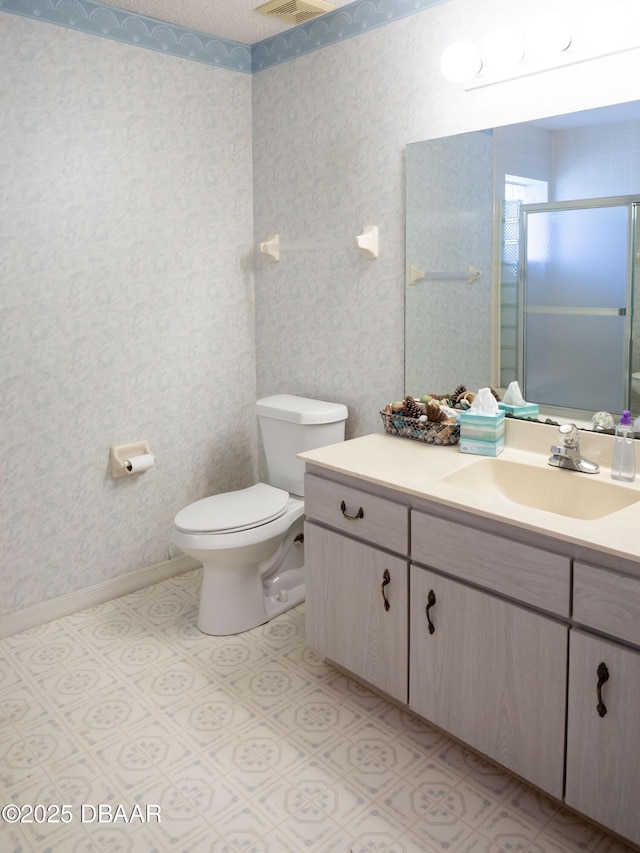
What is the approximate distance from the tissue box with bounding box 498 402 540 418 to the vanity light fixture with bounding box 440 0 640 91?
1.00m

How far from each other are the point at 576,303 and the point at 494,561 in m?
0.84

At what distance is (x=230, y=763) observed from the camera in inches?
78.6

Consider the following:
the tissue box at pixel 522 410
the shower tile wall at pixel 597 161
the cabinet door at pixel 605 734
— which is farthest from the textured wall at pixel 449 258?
the cabinet door at pixel 605 734

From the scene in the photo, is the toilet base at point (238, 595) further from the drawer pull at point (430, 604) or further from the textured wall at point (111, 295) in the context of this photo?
the drawer pull at point (430, 604)

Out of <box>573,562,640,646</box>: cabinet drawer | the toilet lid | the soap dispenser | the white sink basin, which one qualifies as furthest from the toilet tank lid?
<box>573,562,640,646</box>: cabinet drawer

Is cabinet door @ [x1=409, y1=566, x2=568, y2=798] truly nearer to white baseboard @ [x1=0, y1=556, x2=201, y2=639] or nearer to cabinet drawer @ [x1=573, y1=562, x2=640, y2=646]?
cabinet drawer @ [x1=573, y1=562, x2=640, y2=646]

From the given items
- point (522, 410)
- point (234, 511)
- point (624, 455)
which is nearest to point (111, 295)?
point (234, 511)

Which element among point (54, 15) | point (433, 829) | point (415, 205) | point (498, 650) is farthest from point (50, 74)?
point (433, 829)

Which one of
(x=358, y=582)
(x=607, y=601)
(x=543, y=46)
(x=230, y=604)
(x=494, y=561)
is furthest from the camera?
(x=230, y=604)

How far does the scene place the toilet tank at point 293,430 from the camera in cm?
281

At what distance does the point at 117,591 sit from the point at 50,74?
2013mm

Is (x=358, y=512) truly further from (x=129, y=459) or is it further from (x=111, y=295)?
(x=111, y=295)

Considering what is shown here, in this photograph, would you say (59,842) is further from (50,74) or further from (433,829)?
(50,74)

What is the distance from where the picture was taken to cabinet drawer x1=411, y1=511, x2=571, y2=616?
5.31 feet
